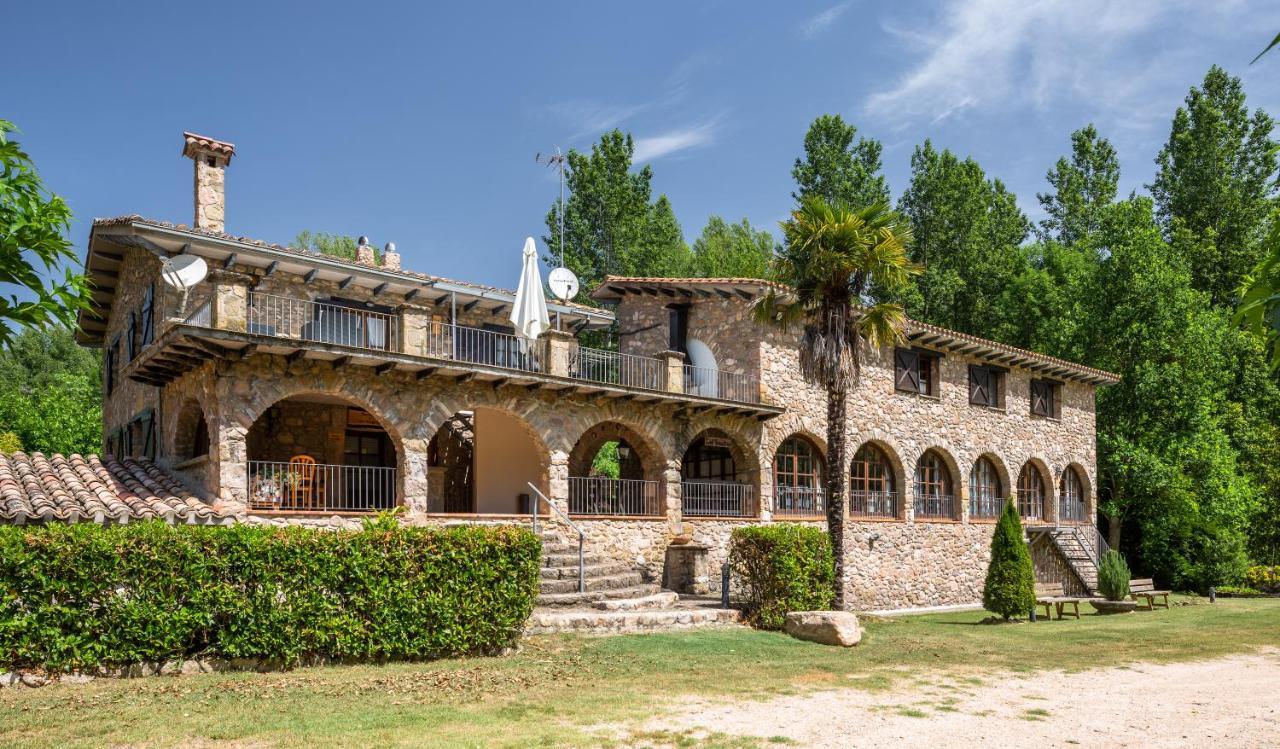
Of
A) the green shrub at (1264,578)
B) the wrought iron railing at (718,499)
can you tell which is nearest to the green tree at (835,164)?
the green shrub at (1264,578)

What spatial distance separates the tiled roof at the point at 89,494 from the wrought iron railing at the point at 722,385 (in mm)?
10599

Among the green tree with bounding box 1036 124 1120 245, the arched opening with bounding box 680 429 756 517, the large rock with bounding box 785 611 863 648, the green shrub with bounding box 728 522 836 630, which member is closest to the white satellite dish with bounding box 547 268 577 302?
the arched opening with bounding box 680 429 756 517

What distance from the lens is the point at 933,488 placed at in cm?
2644

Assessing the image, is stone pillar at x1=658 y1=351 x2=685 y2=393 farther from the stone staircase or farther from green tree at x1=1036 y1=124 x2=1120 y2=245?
green tree at x1=1036 y1=124 x2=1120 y2=245

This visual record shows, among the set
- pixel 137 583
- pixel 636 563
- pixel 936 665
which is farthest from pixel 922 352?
pixel 137 583

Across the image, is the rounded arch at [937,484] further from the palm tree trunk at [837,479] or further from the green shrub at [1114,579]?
the palm tree trunk at [837,479]

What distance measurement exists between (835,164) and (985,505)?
15.8 metres

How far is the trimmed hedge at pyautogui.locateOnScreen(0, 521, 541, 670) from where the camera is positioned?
9859 millimetres

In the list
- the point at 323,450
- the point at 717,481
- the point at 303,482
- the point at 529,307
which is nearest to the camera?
the point at 529,307

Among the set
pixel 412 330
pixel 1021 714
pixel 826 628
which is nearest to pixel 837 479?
pixel 826 628

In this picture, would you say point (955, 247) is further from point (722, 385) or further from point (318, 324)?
point (318, 324)

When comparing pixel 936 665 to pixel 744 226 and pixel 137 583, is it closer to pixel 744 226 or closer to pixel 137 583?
pixel 137 583

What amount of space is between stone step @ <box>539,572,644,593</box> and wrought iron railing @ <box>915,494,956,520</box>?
1088 cm

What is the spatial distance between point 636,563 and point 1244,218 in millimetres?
31695
